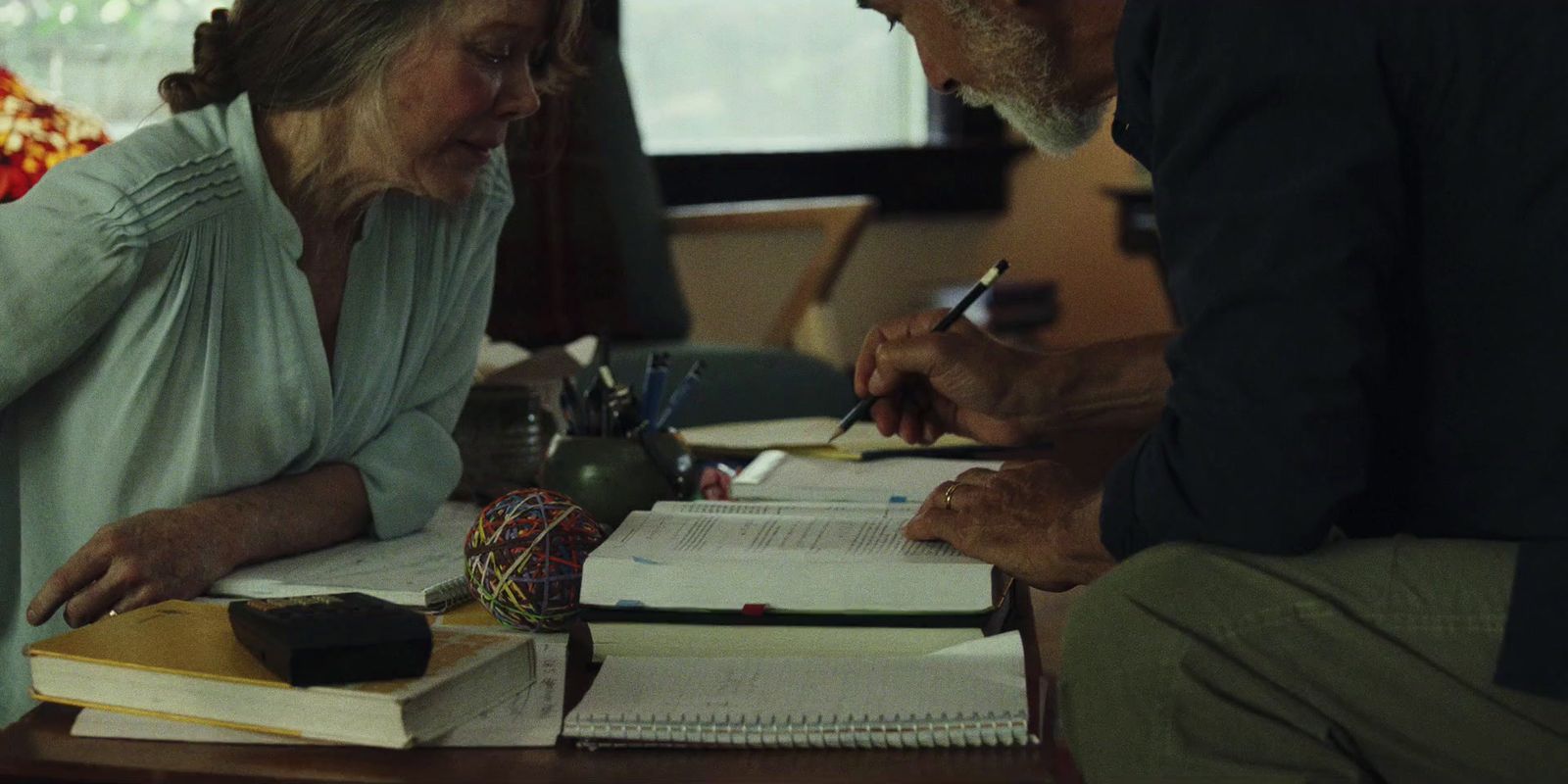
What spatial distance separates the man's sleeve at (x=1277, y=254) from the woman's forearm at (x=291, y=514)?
2.26 ft

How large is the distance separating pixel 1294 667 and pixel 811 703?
266mm

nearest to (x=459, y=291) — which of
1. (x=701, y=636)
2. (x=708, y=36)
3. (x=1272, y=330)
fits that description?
(x=701, y=636)

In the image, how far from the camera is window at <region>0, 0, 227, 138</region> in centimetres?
284

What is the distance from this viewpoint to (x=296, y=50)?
1339mm

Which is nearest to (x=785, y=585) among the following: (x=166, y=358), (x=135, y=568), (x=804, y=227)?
(x=135, y=568)

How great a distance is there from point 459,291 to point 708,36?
2.68 meters

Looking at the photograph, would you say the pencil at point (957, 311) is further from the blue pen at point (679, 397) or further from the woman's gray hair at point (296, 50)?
the woman's gray hair at point (296, 50)

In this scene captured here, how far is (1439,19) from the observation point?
86 centimetres

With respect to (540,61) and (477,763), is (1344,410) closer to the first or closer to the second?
(477,763)

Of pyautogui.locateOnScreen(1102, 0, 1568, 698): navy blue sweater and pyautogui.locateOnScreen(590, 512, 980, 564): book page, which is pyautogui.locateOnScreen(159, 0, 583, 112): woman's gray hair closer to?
pyautogui.locateOnScreen(590, 512, 980, 564): book page

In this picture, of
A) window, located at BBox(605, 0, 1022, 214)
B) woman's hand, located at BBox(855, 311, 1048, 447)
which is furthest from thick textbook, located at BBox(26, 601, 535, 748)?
window, located at BBox(605, 0, 1022, 214)

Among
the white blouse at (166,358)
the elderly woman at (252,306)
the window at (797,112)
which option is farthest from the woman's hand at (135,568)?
the window at (797,112)

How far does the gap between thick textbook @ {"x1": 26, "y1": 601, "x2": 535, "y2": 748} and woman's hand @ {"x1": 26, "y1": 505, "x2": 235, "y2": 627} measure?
0.17 m

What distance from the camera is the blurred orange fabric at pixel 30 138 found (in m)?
1.57
